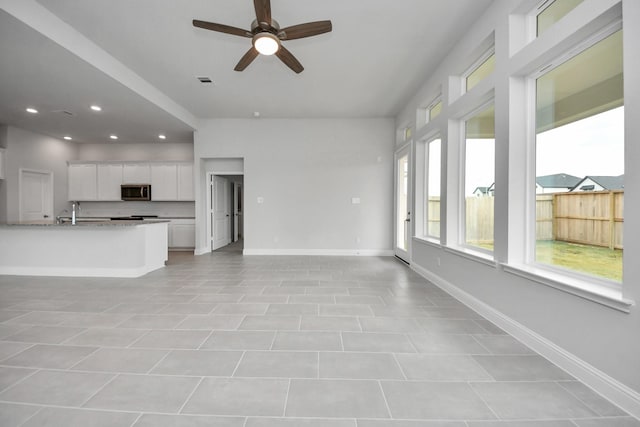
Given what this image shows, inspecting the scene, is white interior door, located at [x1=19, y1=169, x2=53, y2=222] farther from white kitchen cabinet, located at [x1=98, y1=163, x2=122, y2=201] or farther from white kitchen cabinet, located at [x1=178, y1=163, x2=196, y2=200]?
white kitchen cabinet, located at [x1=178, y1=163, x2=196, y2=200]

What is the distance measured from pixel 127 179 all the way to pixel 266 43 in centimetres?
649

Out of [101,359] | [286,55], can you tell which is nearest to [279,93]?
[286,55]

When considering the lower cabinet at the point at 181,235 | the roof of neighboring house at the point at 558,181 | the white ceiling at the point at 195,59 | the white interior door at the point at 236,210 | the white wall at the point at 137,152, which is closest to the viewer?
the roof of neighboring house at the point at 558,181

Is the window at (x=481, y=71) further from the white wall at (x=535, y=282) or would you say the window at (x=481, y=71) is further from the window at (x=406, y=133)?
the window at (x=406, y=133)

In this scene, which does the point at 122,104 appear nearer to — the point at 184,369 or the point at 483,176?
the point at 184,369

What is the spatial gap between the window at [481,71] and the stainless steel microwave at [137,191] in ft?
24.3

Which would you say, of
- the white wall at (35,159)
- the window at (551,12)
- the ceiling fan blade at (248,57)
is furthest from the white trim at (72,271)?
the window at (551,12)

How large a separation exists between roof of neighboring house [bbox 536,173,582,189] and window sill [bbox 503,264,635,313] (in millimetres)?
696

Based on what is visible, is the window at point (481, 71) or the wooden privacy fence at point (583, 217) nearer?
the wooden privacy fence at point (583, 217)

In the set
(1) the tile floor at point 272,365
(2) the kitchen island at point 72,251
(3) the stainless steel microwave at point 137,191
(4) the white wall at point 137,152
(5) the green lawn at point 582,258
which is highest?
(4) the white wall at point 137,152

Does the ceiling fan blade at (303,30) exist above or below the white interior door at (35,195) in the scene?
above

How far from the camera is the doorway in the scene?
7133 mm

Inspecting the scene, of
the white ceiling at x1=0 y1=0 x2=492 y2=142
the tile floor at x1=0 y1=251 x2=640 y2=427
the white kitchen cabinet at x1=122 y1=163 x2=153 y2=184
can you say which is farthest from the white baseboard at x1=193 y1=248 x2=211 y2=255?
the tile floor at x1=0 y1=251 x2=640 y2=427

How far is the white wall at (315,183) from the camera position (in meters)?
6.59
